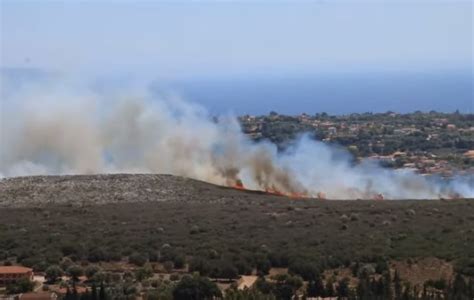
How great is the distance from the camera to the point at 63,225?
5606cm

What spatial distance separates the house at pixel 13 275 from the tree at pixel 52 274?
709mm

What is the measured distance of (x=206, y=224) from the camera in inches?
2185

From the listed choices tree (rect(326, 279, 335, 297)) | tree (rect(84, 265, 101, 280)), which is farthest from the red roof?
tree (rect(326, 279, 335, 297))

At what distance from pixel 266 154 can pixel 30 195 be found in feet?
54.2

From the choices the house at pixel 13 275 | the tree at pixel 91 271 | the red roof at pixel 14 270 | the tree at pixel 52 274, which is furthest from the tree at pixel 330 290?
the red roof at pixel 14 270

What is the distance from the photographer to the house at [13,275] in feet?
142

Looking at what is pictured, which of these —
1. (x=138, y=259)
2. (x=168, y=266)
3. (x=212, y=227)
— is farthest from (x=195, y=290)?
(x=212, y=227)

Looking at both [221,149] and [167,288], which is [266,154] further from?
[167,288]

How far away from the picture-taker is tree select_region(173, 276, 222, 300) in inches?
1542

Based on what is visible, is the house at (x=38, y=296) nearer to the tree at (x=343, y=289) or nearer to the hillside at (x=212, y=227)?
the hillside at (x=212, y=227)

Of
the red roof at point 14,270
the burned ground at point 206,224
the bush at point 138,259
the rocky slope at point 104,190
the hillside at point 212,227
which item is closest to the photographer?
the red roof at point 14,270

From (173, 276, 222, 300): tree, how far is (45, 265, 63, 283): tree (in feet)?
22.4

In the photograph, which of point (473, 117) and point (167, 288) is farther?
point (473, 117)

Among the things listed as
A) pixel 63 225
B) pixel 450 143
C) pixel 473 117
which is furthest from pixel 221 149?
pixel 473 117
